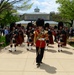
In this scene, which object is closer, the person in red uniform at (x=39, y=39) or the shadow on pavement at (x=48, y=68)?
the shadow on pavement at (x=48, y=68)

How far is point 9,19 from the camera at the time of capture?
55.8 metres

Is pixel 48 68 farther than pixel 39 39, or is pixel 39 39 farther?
pixel 39 39

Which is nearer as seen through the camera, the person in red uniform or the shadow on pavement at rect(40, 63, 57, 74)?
the shadow on pavement at rect(40, 63, 57, 74)

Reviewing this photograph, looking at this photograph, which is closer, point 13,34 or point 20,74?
point 20,74

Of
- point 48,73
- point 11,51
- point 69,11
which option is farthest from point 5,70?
point 69,11

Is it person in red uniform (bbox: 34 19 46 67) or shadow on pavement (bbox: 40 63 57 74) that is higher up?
person in red uniform (bbox: 34 19 46 67)

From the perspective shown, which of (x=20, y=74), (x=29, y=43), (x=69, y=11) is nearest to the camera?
(x=20, y=74)

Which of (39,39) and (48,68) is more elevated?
(39,39)

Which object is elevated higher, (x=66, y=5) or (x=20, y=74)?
(x=66, y=5)

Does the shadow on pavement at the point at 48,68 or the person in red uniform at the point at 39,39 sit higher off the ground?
the person in red uniform at the point at 39,39

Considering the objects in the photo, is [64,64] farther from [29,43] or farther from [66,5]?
[66,5]

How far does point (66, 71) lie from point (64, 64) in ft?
4.73

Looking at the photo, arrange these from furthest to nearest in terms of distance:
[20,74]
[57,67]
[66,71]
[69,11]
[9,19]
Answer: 1. [9,19]
2. [69,11]
3. [57,67]
4. [66,71]
5. [20,74]

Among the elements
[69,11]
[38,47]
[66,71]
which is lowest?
[66,71]
